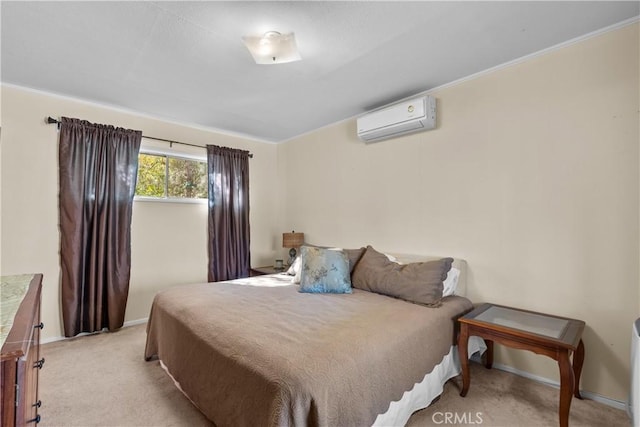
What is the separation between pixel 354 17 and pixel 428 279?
184 cm

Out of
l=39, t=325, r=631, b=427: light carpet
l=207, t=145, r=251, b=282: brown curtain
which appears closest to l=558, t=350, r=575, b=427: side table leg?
l=39, t=325, r=631, b=427: light carpet

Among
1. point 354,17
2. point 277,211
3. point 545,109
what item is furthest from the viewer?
point 277,211

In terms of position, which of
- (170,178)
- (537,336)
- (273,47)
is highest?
(273,47)

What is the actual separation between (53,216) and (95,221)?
1.09 ft

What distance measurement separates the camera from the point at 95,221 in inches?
120

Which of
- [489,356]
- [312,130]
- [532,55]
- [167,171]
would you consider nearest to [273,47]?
[532,55]

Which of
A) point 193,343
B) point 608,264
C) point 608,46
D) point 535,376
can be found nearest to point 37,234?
point 193,343

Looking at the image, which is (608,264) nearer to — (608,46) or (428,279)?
(428,279)

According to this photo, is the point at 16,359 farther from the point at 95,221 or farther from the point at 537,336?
the point at 95,221

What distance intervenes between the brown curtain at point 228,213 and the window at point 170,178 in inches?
6.5

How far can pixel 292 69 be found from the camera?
2441 mm

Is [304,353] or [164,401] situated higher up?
[304,353]

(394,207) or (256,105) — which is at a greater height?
(256,105)

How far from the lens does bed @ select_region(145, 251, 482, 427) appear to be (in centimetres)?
128
